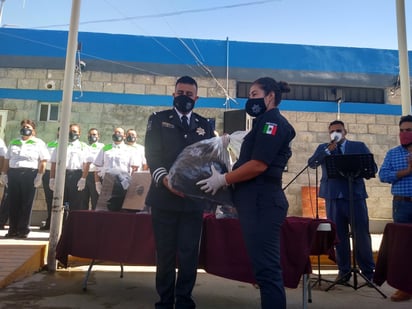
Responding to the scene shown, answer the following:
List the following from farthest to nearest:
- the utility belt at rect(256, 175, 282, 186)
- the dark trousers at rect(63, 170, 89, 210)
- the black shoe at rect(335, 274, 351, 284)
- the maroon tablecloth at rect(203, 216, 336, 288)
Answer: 1. the dark trousers at rect(63, 170, 89, 210)
2. the black shoe at rect(335, 274, 351, 284)
3. the maroon tablecloth at rect(203, 216, 336, 288)
4. the utility belt at rect(256, 175, 282, 186)

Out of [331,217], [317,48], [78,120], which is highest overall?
[317,48]

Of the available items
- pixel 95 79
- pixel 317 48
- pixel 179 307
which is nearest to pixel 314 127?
pixel 317 48

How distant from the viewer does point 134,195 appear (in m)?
3.17

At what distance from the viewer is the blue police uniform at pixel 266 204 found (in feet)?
5.62

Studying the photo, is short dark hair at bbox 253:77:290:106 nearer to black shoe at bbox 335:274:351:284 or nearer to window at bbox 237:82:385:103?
black shoe at bbox 335:274:351:284

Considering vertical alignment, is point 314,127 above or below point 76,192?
above

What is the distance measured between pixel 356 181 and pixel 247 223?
2234 mm

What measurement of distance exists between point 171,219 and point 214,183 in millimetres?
468

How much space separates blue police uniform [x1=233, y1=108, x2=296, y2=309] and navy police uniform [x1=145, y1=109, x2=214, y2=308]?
1.37 feet

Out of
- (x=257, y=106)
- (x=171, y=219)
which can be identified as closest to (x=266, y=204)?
(x=257, y=106)

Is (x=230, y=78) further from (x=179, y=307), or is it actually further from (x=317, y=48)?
(x=179, y=307)

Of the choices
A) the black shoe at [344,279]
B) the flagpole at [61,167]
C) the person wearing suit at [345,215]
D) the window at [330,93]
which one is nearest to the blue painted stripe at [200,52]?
the window at [330,93]

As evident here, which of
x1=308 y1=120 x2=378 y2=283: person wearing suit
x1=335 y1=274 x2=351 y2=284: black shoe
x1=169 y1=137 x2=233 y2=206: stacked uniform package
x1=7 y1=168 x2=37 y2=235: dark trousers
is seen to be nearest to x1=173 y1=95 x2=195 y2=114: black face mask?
x1=169 y1=137 x2=233 y2=206: stacked uniform package

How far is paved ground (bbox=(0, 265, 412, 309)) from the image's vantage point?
9.00 ft
